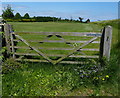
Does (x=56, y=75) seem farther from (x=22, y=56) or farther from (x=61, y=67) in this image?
(x=22, y=56)

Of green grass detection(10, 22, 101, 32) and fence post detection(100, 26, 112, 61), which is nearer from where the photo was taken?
fence post detection(100, 26, 112, 61)

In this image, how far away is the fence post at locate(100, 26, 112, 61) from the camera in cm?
545

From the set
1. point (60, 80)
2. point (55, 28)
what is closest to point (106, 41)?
point (60, 80)

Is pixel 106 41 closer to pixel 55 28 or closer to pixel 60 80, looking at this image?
pixel 60 80

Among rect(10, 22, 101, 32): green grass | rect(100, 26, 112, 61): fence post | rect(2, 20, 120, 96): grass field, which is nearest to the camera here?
rect(2, 20, 120, 96): grass field

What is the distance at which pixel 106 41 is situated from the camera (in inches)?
219

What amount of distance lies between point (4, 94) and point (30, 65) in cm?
184

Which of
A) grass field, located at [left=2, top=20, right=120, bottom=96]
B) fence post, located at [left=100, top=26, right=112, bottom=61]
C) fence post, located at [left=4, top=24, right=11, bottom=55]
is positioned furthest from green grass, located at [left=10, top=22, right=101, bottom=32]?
grass field, located at [left=2, top=20, right=120, bottom=96]

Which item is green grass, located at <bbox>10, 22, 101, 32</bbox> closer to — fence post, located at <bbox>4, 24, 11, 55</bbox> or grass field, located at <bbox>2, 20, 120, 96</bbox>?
fence post, located at <bbox>4, 24, 11, 55</bbox>

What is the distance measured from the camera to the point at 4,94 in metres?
4.44

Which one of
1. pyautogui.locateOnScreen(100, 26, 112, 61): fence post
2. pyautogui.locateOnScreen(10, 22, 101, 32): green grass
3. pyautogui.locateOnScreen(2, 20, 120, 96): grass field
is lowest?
pyautogui.locateOnScreen(2, 20, 120, 96): grass field

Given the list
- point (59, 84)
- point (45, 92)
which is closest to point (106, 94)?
point (59, 84)

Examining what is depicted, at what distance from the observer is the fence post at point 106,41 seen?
5.45 meters

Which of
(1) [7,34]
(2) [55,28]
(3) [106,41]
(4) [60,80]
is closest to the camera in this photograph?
(4) [60,80]
